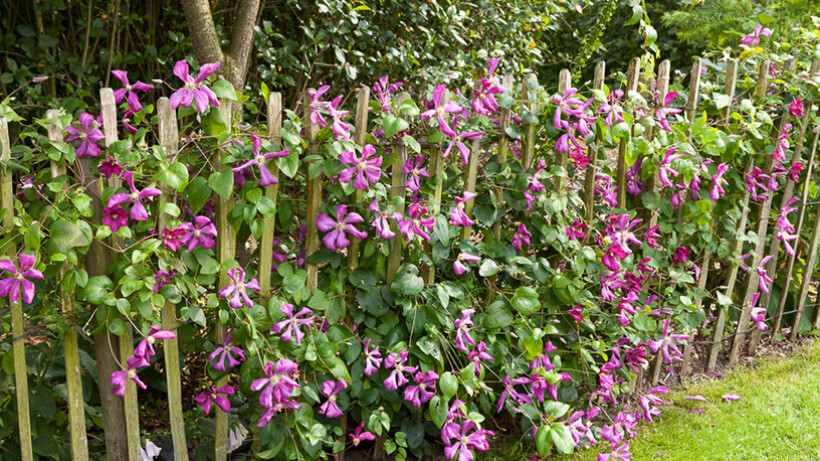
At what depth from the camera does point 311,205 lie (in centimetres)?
194

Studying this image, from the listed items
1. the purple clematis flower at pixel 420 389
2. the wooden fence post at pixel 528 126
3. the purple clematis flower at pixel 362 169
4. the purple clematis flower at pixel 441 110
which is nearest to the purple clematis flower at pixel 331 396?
the purple clematis flower at pixel 420 389

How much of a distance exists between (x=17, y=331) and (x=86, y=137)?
534 mm

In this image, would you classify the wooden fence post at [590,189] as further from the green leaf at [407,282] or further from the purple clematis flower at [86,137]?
the purple clematis flower at [86,137]

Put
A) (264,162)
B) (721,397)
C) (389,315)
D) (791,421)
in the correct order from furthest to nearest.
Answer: (721,397), (791,421), (389,315), (264,162)

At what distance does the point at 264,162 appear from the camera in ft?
5.79

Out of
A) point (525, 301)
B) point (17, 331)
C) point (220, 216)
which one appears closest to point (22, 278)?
point (17, 331)

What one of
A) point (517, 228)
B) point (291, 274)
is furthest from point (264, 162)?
point (517, 228)

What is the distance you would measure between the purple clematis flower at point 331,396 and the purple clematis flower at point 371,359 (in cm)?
8

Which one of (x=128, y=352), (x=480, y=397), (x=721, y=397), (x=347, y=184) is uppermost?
(x=347, y=184)

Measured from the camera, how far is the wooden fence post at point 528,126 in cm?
212

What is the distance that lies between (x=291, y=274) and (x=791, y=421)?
197 centimetres

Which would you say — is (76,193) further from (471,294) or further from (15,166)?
(471,294)

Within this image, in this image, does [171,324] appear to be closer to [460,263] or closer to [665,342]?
[460,263]

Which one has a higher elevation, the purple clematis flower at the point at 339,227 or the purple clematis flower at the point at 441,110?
the purple clematis flower at the point at 441,110
